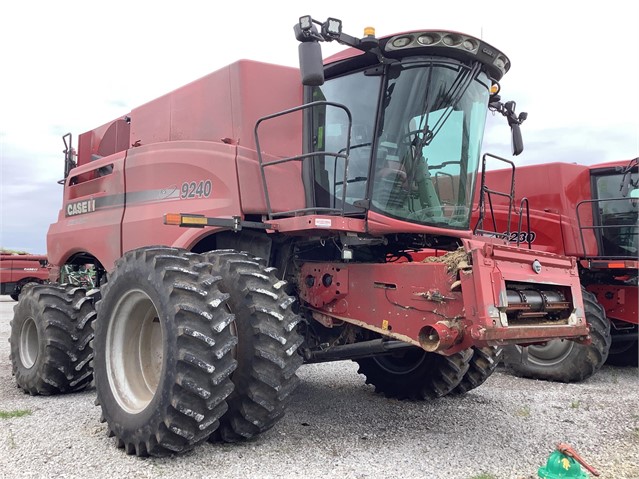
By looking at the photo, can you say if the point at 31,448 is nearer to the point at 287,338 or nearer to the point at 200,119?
the point at 287,338

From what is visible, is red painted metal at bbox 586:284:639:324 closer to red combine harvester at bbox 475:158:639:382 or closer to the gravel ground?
red combine harvester at bbox 475:158:639:382

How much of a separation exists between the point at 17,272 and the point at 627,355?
70.6 ft

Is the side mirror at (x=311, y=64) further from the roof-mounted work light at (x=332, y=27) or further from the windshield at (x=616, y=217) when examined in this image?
the windshield at (x=616, y=217)

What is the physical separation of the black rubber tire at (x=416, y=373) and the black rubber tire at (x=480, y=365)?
13 cm

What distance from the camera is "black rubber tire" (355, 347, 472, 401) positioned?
5824 millimetres

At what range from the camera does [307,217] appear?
4527 millimetres

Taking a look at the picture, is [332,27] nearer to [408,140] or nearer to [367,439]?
[408,140]

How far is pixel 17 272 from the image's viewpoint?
76.1 feet

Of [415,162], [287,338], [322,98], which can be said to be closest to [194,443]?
[287,338]

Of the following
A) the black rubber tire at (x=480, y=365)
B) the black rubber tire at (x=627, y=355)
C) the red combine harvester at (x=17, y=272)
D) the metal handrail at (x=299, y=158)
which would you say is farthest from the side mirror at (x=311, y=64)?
the red combine harvester at (x=17, y=272)

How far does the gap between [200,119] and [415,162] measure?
2.19 meters

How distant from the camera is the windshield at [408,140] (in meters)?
4.71

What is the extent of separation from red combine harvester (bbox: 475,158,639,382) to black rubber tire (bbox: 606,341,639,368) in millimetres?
14

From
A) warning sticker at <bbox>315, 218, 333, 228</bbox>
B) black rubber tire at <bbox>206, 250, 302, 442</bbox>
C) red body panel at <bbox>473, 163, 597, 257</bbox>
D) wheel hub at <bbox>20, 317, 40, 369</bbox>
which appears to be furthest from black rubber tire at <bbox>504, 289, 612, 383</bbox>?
wheel hub at <bbox>20, 317, 40, 369</bbox>
